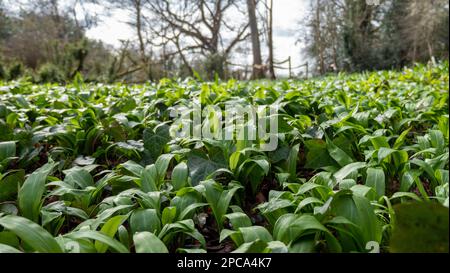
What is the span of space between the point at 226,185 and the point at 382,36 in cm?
1718

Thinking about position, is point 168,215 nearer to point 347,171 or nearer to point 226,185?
point 226,185

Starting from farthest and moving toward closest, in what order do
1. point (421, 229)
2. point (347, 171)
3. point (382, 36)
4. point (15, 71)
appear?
point (382, 36)
point (15, 71)
point (347, 171)
point (421, 229)

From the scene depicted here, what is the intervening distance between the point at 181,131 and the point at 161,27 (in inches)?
683

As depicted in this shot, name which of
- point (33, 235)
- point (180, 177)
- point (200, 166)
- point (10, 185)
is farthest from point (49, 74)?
point (33, 235)

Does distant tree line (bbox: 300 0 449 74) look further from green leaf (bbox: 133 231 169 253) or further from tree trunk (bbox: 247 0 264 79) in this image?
green leaf (bbox: 133 231 169 253)

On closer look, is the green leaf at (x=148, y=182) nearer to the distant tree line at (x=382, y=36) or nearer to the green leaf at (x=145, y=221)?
the green leaf at (x=145, y=221)

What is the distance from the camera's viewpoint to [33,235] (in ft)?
3.38

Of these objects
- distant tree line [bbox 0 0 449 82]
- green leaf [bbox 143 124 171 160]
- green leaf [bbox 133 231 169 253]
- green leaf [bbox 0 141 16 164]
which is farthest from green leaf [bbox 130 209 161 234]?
distant tree line [bbox 0 0 449 82]

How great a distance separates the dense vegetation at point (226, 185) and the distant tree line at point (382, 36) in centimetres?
1173

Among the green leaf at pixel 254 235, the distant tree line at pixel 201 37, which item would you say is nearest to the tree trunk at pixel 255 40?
the distant tree line at pixel 201 37

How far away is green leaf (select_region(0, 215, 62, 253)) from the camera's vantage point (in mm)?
1016

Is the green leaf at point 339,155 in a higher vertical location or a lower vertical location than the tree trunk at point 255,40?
lower

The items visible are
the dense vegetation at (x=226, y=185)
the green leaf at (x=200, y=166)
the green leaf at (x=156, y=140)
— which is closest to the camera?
the dense vegetation at (x=226, y=185)

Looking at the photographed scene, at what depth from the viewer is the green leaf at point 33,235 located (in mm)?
1016
